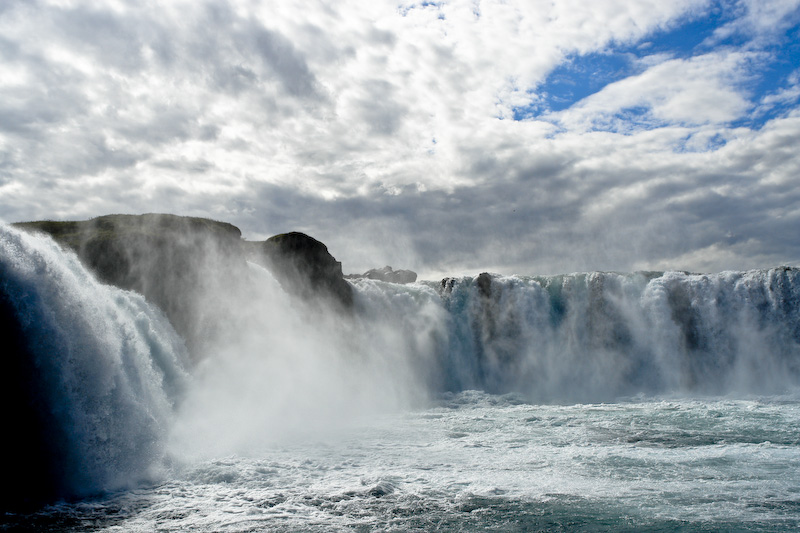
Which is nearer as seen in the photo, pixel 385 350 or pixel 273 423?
pixel 273 423

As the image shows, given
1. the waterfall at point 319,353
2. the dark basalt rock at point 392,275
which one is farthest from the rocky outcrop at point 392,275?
the waterfall at point 319,353

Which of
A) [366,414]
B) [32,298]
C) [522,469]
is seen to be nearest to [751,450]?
[522,469]

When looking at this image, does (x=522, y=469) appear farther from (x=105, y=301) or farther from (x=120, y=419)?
(x=105, y=301)

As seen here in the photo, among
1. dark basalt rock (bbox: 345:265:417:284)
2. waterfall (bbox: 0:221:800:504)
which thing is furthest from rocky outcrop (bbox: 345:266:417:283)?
waterfall (bbox: 0:221:800:504)

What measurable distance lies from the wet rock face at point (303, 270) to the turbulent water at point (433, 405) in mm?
1486

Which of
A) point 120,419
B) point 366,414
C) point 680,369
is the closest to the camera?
point 120,419

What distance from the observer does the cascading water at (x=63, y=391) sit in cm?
1050

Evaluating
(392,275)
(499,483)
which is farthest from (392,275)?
(499,483)

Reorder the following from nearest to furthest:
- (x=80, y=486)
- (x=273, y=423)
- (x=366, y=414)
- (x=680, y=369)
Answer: (x=80, y=486) < (x=273, y=423) < (x=366, y=414) < (x=680, y=369)

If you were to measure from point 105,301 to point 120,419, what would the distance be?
437 centimetres

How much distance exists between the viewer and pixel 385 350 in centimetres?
3098

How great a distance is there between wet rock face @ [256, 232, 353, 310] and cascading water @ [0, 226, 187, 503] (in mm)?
18392

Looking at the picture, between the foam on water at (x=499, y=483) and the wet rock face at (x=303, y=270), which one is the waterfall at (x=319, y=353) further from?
the foam on water at (x=499, y=483)

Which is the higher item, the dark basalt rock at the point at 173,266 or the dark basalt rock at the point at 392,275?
the dark basalt rock at the point at 392,275
